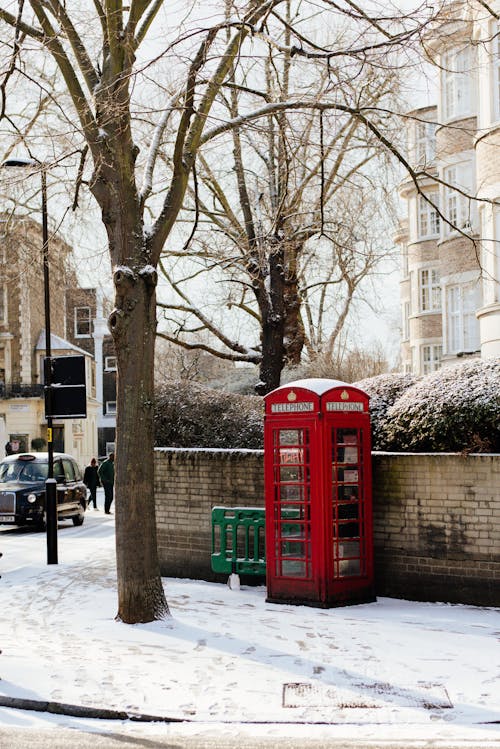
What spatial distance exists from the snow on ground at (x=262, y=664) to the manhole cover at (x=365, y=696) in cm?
1

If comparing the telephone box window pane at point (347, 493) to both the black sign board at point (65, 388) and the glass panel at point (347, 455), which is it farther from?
the black sign board at point (65, 388)

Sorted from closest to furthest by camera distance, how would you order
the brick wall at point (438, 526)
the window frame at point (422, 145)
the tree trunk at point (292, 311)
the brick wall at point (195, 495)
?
the brick wall at point (438, 526)
the brick wall at point (195, 495)
the window frame at point (422, 145)
the tree trunk at point (292, 311)

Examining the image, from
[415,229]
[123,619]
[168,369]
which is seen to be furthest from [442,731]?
[168,369]

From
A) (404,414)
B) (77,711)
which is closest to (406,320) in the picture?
(404,414)

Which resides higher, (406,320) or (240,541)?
(406,320)

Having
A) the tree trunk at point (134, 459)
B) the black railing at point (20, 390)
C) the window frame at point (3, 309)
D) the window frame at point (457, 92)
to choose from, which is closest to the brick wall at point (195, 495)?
the tree trunk at point (134, 459)

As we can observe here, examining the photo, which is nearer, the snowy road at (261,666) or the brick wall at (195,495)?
the snowy road at (261,666)

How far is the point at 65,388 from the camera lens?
13.9m

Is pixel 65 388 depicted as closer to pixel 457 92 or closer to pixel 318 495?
pixel 318 495

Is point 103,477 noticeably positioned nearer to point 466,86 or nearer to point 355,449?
point 466,86

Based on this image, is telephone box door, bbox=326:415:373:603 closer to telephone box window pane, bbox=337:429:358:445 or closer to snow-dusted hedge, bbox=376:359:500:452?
telephone box window pane, bbox=337:429:358:445

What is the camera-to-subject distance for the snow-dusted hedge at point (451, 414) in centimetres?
1006

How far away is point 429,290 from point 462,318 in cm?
906

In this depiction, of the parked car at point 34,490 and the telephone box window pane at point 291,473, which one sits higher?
the telephone box window pane at point 291,473
